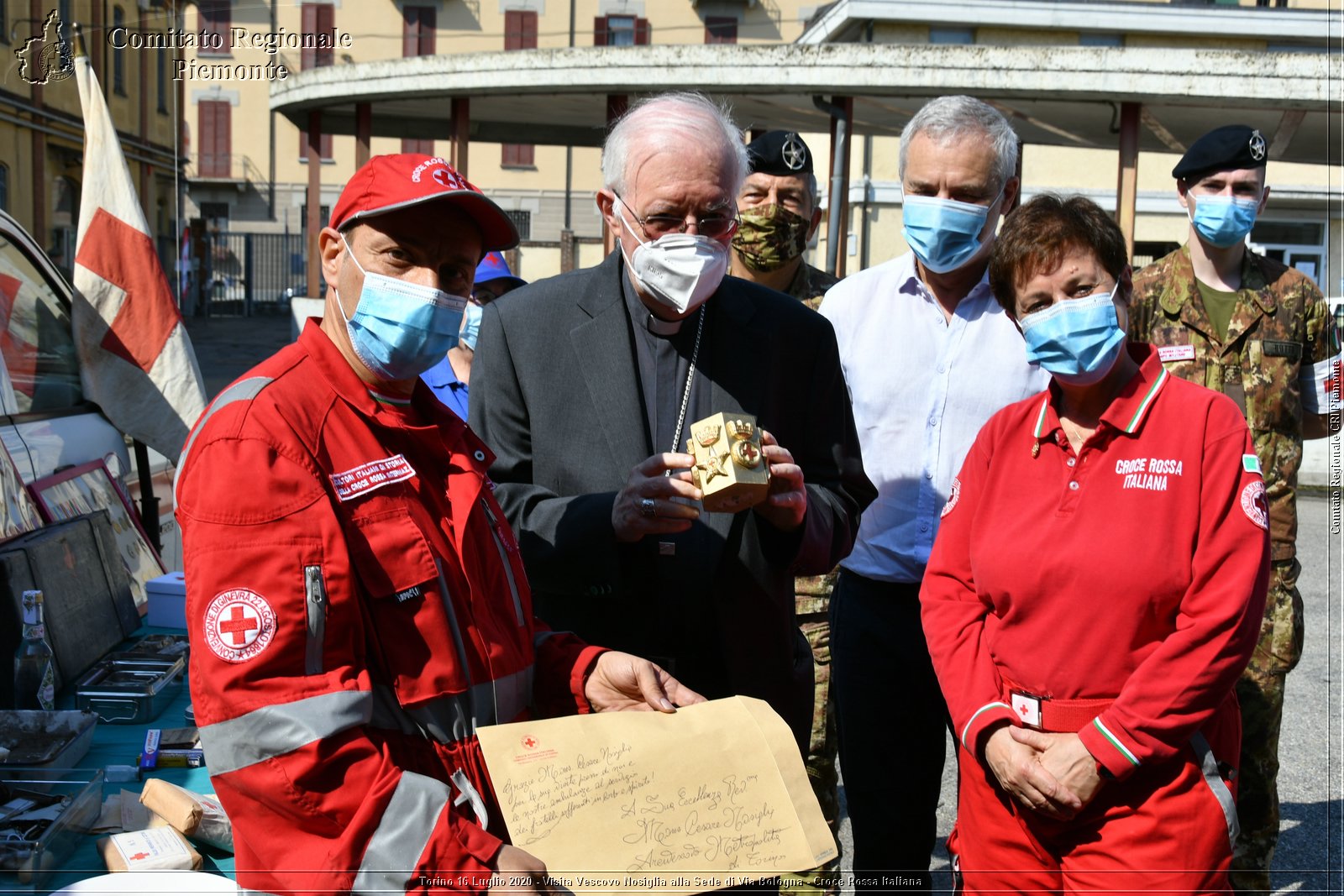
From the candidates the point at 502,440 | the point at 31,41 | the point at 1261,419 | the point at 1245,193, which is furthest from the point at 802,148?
the point at 31,41

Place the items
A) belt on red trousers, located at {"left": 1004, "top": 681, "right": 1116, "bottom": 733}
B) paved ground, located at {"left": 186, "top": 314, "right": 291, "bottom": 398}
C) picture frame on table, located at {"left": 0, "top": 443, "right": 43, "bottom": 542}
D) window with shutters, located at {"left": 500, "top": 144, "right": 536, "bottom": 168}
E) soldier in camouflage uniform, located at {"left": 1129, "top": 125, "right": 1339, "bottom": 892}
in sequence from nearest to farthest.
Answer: belt on red trousers, located at {"left": 1004, "top": 681, "right": 1116, "bottom": 733} → picture frame on table, located at {"left": 0, "top": 443, "right": 43, "bottom": 542} → soldier in camouflage uniform, located at {"left": 1129, "top": 125, "right": 1339, "bottom": 892} → paved ground, located at {"left": 186, "top": 314, "right": 291, "bottom": 398} → window with shutters, located at {"left": 500, "top": 144, "right": 536, "bottom": 168}

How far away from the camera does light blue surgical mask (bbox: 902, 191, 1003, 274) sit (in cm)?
341

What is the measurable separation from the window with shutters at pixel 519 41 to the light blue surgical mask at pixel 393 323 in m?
36.2

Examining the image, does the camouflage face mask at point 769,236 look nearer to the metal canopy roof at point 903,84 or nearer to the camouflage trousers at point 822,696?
the camouflage trousers at point 822,696

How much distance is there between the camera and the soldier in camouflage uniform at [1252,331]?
443cm

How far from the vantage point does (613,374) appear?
2.67m

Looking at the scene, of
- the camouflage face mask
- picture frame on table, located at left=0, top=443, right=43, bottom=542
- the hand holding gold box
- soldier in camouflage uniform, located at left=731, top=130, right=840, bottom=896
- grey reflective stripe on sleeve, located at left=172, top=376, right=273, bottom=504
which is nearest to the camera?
grey reflective stripe on sleeve, located at left=172, top=376, right=273, bottom=504

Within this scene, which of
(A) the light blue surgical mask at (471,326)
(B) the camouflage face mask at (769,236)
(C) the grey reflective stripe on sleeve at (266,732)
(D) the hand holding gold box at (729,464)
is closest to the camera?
(C) the grey reflective stripe on sleeve at (266,732)

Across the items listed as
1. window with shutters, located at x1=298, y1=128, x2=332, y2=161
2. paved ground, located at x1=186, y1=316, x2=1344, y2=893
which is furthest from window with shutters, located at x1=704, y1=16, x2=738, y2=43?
paved ground, located at x1=186, y1=316, x2=1344, y2=893

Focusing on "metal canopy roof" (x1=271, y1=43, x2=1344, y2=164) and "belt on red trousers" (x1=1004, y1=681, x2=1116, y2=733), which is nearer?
"belt on red trousers" (x1=1004, y1=681, x2=1116, y2=733)

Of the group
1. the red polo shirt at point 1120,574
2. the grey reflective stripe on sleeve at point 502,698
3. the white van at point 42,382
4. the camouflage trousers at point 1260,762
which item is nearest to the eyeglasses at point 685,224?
the red polo shirt at point 1120,574

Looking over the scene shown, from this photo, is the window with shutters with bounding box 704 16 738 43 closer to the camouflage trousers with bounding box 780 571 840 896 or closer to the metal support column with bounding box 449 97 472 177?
the metal support column with bounding box 449 97 472 177

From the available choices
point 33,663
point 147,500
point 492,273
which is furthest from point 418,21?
point 33,663

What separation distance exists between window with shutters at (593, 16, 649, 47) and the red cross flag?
119 feet
